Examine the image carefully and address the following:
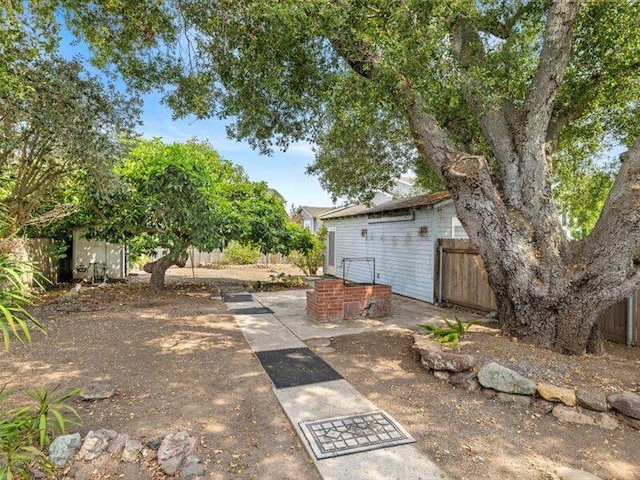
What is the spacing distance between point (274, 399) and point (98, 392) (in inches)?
71.7

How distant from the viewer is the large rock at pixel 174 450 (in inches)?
102

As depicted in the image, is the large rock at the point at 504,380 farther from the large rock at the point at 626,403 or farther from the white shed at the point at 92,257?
the white shed at the point at 92,257

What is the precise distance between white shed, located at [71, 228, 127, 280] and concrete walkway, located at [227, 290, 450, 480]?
754cm

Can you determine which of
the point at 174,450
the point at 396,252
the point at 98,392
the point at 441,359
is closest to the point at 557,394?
the point at 441,359

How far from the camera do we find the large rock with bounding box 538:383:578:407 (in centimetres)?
351

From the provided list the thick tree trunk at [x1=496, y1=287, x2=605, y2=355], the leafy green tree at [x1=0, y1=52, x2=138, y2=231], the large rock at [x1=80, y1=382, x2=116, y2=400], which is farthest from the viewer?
the leafy green tree at [x1=0, y1=52, x2=138, y2=231]

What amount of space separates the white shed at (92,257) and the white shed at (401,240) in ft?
26.5

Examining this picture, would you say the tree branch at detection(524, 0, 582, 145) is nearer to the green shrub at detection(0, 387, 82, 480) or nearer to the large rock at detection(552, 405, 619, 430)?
the large rock at detection(552, 405, 619, 430)

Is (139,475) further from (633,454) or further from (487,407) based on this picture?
(633,454)

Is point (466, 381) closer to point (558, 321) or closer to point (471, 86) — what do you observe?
point (558, 321)

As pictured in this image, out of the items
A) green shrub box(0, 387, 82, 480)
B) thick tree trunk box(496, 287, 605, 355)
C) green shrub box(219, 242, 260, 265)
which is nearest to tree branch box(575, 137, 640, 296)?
thick tree trunk box(496, 287, 605, 355)

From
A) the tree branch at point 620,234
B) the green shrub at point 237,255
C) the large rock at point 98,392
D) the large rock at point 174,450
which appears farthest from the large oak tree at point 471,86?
the green shrub at point 237,255

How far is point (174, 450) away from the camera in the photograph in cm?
270

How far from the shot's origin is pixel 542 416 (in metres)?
3.50
